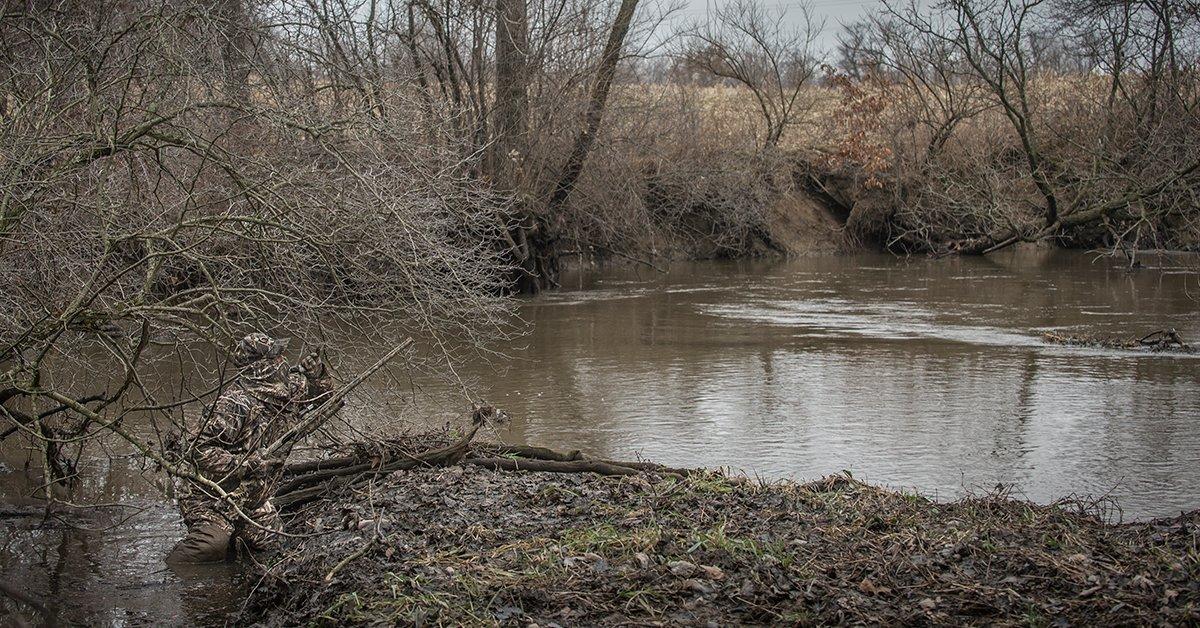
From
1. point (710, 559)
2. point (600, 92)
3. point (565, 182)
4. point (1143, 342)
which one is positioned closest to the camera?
point (710, 559)

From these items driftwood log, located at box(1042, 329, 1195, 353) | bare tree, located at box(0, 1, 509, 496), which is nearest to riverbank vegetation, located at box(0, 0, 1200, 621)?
bare tree, located at box(0, 1, 509, 496)

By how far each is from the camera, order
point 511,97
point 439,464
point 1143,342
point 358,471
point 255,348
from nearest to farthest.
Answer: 1. point 255,348
2. point 358,471
3. point 439,464
4. point 1143,342
5. point 511,97

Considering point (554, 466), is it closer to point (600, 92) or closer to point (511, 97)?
point (511, 97)

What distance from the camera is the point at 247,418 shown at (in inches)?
324

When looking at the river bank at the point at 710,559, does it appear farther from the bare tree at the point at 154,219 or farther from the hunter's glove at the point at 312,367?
the bare tree at the point at 154,219

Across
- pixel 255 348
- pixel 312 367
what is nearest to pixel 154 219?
pixel 255 348

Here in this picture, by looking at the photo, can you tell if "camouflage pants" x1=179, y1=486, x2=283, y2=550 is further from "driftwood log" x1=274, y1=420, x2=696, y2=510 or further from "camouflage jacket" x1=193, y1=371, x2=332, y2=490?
"driftwood log" x1=274, y1=420, x2=696, y2=510

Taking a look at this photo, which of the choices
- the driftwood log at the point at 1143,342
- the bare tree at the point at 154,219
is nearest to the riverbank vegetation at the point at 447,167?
the bare tree at the point at 154,219

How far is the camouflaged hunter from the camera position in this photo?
A: 778 cm

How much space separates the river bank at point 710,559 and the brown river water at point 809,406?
92cm

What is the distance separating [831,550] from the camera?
6.98 metres

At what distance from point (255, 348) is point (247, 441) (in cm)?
64

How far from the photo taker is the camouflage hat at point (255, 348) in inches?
318

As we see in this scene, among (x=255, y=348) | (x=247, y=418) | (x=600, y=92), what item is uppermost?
(x=600, y=92)
